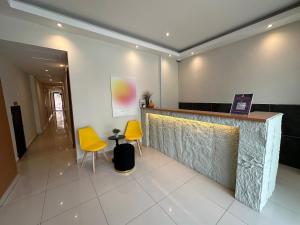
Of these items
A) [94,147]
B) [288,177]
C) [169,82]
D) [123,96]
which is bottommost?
[288,177]

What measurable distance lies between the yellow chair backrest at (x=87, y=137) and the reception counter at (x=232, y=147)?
5.63 feet

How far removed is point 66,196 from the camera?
208 centimetres

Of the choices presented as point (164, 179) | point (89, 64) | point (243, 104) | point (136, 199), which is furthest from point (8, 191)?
point (243, 104)

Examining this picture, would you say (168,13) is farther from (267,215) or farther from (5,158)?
(5,158)

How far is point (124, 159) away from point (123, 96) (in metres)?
1.81

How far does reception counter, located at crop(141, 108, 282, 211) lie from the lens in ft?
5.56

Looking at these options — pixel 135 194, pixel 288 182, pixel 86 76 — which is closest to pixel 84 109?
pixel 86 76

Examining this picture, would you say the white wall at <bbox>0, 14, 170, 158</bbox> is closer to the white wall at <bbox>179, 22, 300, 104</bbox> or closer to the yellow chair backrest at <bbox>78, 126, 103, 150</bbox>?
the yellow chair backrest at <bbox>78, 126, 103, 150</bbox>

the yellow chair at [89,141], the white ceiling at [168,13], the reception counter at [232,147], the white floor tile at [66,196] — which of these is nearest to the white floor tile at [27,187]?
the white floor tile at [66,196]

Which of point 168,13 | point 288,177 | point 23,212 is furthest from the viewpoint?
point 168,13

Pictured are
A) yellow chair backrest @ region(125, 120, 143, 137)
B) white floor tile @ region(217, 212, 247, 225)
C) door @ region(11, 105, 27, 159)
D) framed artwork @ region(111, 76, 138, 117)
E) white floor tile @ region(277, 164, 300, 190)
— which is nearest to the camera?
white floor tile @ region(217, 212, 247, 225)

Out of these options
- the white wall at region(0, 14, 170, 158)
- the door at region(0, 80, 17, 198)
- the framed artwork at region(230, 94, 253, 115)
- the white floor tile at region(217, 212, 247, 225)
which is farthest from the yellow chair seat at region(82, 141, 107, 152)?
the framed artwork at region(230, 94, 253, 115)

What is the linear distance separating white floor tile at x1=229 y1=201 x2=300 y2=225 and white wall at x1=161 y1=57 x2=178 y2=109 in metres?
3.46

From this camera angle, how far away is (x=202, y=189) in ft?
7.11
